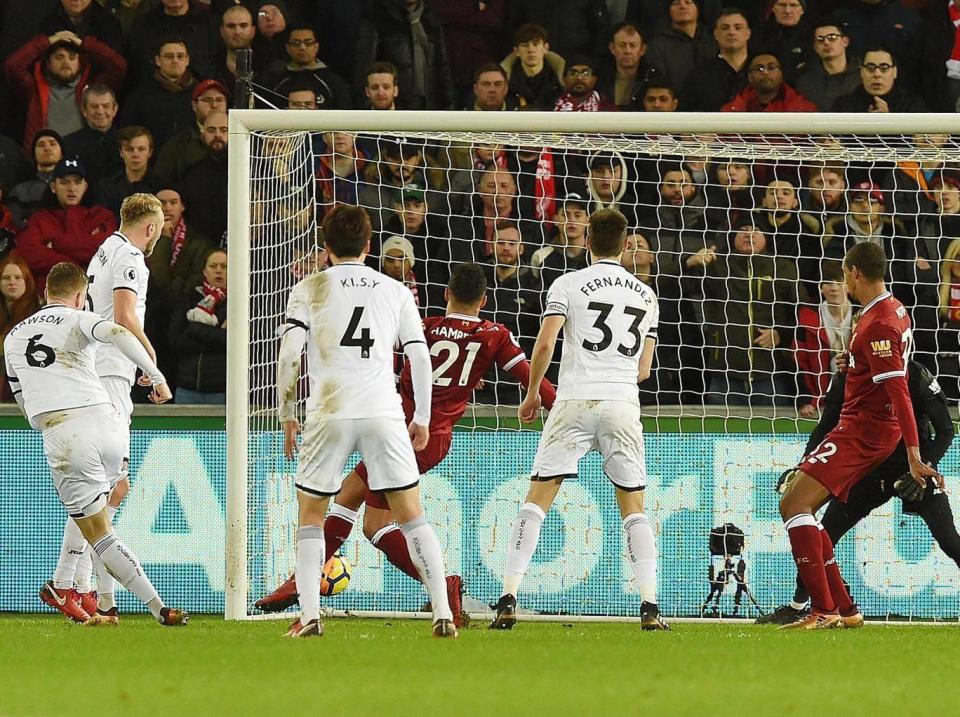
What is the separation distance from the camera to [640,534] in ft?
28.5

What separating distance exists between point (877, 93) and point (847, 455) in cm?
491

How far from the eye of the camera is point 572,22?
46.9 ft

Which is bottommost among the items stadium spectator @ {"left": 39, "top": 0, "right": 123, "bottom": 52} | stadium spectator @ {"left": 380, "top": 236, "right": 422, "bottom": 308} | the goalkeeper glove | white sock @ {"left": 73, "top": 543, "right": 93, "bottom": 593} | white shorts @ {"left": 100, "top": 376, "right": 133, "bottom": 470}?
white sock @ {"left": 73, "top": 543, "right": 93, "bottom": 593}

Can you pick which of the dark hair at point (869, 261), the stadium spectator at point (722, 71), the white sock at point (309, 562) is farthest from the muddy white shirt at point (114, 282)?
the stadium spectator at point (722, 71)

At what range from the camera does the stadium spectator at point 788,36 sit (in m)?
13.5

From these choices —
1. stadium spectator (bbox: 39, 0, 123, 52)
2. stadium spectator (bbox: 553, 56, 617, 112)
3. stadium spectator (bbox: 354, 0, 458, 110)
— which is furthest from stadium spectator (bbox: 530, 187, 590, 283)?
stadium spectator (bbox: 39, 0, 123, 52)

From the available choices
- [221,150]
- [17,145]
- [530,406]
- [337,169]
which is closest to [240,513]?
[530,406]

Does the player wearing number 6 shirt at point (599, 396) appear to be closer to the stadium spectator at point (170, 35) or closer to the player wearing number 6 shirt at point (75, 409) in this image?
the player wearing number 6 shirt at point (75, 409)

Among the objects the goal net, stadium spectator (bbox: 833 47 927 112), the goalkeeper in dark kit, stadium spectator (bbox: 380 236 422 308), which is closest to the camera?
the goalkeeper in dark kit

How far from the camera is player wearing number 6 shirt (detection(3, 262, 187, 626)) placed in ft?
27.9

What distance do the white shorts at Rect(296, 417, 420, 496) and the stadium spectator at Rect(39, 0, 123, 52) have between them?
7.51 meters

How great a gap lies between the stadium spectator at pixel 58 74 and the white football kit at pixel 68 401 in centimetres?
514

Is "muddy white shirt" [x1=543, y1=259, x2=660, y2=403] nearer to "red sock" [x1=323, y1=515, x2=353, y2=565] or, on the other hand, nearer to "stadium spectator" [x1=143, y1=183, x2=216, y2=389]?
"red sock" [x1=323, y1=515, x2=353, y2=565]

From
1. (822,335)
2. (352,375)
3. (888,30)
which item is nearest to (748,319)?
(822,335)
